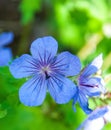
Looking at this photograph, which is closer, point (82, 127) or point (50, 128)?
point (82, 127)

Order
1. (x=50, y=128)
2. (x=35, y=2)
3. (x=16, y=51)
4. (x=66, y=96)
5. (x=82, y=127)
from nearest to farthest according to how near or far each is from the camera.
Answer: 1. (x=66, y=96)
2. (x=82, y=127)
3. (x=50, y=128)
4. (x=35, y=2)
5. (x=16, y=51)

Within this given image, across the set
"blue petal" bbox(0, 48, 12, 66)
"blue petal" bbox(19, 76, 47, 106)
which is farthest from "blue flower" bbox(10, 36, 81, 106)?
"blue petal" bbox(0, 48, 12, 66)

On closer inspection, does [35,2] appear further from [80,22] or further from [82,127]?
[82,127]

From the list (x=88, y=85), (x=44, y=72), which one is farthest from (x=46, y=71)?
(x=88, y=85)

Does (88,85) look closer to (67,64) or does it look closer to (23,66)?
(67,64)

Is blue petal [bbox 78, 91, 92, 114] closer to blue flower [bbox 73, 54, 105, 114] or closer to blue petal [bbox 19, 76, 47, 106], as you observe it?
blue flower [bbox 73, 54, 105, 114]

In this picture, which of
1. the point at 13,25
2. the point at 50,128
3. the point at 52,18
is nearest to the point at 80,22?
the point at 52,18

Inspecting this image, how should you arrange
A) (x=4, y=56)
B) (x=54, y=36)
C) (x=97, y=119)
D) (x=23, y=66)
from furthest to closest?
1. (x=54, y=36)
2. (x=4, y=56)
3. (x=97, y=119)
4. (x=23, y=66)
